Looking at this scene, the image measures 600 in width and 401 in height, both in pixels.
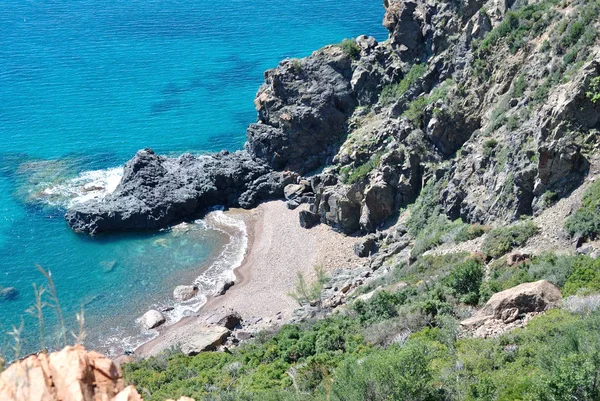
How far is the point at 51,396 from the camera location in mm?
10328

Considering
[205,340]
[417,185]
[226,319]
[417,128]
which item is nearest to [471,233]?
[417,185]

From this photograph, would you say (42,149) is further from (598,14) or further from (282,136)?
(598,14)

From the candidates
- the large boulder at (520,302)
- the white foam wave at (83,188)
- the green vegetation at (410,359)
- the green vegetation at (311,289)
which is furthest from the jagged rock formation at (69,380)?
the white foam wave at (83,188)

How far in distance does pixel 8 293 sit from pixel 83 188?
54.0ft

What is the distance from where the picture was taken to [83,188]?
218 feet

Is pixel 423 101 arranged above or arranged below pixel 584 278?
above

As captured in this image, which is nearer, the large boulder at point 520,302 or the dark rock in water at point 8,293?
the large boulder at point 520,302

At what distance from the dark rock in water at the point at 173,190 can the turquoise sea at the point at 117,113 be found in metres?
1.68

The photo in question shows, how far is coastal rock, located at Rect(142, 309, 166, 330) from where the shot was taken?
1933 inches

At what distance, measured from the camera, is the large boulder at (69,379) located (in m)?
10.1

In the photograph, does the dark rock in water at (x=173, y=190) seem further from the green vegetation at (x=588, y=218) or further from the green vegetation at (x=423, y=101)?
the green vegetation at (x=588, y=218)

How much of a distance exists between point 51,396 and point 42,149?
225 feet

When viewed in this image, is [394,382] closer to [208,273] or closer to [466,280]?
[466,280]

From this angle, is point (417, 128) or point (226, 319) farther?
point (417, 128)
